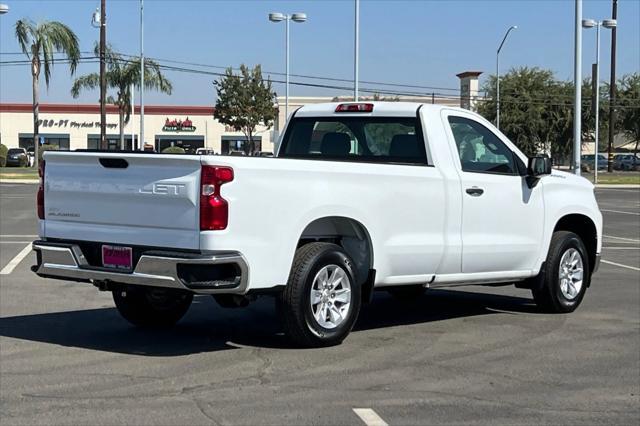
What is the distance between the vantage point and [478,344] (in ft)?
24.6

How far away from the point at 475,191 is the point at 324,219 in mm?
1785

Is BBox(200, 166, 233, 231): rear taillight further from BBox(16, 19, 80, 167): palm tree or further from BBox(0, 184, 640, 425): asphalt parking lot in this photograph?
BBox(16, 19, 80, 167): palm tree

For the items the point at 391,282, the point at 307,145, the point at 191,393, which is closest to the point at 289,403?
the point at 191,393

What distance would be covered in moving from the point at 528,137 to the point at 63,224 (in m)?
62.5

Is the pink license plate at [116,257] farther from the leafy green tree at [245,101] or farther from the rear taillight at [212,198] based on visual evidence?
the leafy green tree at [245,101]

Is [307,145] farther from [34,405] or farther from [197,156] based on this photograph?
Answer: [34,405]

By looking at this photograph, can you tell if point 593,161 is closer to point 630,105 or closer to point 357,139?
point 630,105

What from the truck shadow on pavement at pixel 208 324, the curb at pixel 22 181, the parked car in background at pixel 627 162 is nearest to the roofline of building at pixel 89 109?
the curb at pixel 22 181

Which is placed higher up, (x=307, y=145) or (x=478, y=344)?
(x=307, y=145)

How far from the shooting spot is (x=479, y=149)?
8.51 metres

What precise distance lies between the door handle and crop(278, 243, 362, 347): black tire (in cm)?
159

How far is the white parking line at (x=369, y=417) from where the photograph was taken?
201 inches

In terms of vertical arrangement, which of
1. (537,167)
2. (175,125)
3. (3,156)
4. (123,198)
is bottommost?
(123,198)

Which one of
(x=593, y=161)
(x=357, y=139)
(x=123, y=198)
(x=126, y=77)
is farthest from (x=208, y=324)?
(x=593, y=161)
